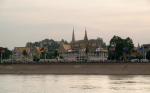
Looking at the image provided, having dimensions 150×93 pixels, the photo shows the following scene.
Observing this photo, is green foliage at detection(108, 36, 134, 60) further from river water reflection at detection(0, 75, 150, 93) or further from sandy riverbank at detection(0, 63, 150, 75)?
river water reflection at detection(0, 75, 150, 93)

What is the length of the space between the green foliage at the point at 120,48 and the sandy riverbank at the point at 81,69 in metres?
29.8

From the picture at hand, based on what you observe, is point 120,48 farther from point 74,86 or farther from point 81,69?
point 74,86

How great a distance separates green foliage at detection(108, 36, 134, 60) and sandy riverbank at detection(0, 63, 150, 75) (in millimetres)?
29755

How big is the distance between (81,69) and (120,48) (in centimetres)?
3072

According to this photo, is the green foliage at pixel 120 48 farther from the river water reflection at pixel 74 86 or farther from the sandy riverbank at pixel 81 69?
the river water reflection at pixel 74 86

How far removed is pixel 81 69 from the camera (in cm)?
12600

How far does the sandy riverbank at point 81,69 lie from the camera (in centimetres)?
11912

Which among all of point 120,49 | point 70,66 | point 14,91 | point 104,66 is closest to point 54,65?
point 70,66

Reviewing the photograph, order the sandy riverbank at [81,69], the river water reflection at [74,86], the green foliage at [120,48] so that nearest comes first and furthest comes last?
the river water reflection at [74,86]
the sandy riverbank at [81,69]
the green foliage at [120,48]

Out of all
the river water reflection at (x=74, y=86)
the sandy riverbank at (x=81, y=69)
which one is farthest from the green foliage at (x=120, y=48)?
the river water reflection at (x=74, y=86)

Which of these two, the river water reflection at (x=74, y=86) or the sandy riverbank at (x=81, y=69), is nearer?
the river water reflection at (x=74, y=86)

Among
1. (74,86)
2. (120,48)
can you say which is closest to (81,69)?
(120,48)

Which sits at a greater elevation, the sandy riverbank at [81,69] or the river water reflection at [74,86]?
the sandy riverbank at [81,69]

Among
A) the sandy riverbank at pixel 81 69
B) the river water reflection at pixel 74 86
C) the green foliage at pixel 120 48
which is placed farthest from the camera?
the green foliage at pixel 120 48
